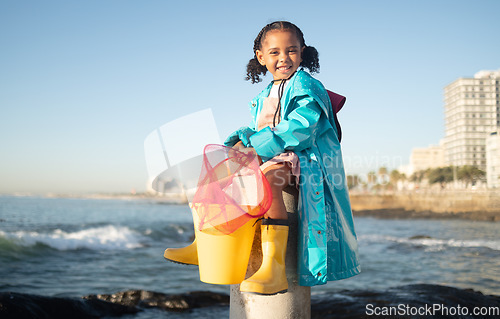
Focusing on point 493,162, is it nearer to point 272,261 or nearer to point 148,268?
point 148,268

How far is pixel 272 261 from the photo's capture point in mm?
2002

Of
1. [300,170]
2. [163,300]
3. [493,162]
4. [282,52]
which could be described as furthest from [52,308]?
[493,162]

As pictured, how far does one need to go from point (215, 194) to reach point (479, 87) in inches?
4441

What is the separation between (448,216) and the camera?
149 ft

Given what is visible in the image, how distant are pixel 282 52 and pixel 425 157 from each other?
470ft

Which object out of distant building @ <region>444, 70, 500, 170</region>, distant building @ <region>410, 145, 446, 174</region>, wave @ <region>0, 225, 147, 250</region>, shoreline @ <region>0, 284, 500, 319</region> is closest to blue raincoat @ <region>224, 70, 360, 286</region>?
shoreline @ <region>0, 284, 500, 319</region>

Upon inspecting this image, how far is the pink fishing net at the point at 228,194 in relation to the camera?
192 centimetres

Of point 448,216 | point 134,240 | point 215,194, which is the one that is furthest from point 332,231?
point 448,216

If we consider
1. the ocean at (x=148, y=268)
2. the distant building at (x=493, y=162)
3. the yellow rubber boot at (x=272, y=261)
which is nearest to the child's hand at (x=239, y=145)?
the yellow rubber boot at (x=272, y=261)

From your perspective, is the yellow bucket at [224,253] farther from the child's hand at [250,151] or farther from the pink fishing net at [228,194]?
the child's hand at [250,151]

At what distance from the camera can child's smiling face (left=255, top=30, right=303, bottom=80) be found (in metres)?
2.46

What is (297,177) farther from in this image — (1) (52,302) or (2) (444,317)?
(1) (52,302)

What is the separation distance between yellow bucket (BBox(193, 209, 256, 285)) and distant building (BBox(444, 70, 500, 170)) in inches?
4193

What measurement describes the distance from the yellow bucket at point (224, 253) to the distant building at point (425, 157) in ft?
454
